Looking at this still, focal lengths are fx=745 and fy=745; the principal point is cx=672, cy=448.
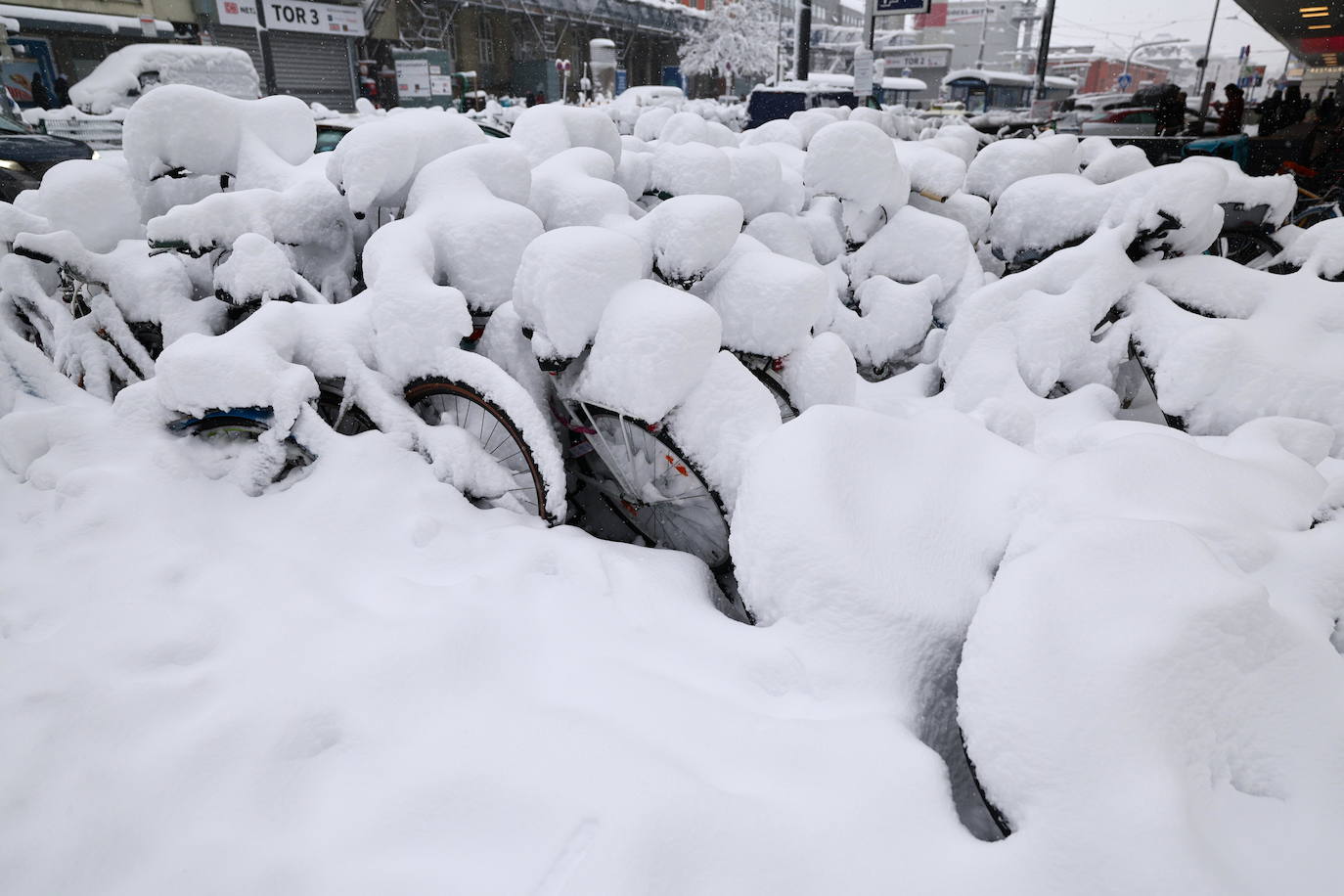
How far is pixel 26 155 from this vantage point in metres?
9.14

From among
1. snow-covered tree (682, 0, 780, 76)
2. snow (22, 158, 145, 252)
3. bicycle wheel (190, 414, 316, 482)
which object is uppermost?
snow-covered tree (682, 0, 780, 76)

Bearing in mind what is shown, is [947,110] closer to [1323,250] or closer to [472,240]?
[1323,250]

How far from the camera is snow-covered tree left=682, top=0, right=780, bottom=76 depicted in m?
42.2

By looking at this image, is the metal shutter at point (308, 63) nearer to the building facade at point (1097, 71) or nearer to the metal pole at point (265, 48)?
the metal pole at point (265, 48)

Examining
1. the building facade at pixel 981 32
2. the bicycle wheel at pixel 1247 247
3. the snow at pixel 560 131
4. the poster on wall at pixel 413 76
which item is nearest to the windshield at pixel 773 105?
the bicycle wheel at pixel 1247 247

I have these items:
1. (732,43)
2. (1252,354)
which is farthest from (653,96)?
(732,43)

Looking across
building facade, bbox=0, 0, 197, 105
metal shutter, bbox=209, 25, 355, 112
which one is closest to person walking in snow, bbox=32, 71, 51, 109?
building facade, bbox=0, 0, 197, 105

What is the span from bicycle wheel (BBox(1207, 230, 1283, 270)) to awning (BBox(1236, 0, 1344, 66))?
2217 centimetres

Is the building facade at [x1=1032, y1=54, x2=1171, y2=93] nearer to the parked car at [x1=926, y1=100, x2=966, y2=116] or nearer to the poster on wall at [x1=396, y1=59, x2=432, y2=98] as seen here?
the parked car at [x1=926, y1=100, x2=966, y2=116]

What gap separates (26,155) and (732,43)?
4010cm

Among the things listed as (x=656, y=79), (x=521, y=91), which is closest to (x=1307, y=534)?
(x=521, y=91)

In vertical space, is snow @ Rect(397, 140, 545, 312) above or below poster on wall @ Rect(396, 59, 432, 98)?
below

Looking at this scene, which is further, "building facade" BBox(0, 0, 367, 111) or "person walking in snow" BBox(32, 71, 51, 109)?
"building facade" BBox(0, 0, 367, 111)

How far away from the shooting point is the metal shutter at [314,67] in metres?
25.7
